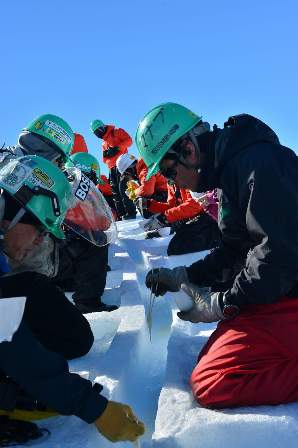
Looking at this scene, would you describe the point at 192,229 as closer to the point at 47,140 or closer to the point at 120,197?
the point at 47,140

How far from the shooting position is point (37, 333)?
2.63m

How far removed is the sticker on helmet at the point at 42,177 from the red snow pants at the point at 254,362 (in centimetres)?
117

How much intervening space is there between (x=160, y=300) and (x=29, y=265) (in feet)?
8.64

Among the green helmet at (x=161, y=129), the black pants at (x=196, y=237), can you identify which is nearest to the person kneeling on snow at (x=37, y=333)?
the green helmet at (x=161, y=129)

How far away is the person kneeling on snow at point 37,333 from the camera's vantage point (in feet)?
5.86

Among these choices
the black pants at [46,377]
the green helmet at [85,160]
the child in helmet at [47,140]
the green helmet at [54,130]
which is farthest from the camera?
the green helmet at [85,160]

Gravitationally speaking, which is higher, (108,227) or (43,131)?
(43,131)

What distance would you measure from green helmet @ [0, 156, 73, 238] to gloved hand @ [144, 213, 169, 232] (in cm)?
522

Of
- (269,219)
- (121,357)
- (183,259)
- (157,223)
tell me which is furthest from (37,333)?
(157,223)

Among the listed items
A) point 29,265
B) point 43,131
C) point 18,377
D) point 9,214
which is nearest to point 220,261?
point 29,265

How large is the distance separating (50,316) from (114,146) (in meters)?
10.6

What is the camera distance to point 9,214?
2291 millimetres

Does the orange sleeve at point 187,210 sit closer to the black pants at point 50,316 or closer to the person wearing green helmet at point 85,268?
the person wearing green helmet at point 85,268

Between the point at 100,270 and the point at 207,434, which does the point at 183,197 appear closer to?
the point at 100,270
